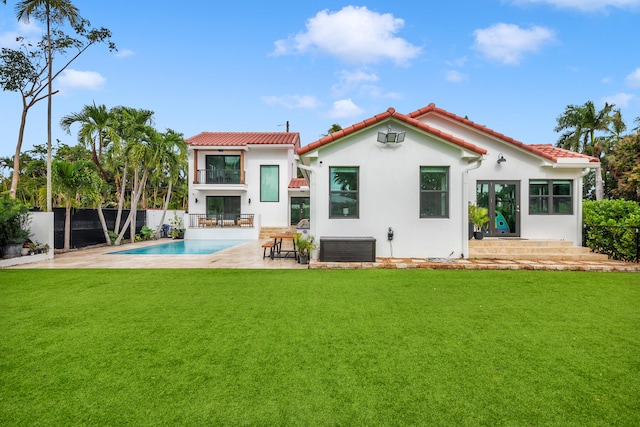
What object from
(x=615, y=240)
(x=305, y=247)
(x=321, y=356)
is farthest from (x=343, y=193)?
(x=615, y=240)

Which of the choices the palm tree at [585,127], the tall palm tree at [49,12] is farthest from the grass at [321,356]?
the palm tree at [585,127]

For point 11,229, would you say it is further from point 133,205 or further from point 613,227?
point 613,227

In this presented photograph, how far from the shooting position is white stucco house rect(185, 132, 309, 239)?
21.7 m

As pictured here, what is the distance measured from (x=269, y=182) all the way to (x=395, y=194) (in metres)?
14.3

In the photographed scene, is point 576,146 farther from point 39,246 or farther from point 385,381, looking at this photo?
point 39,246

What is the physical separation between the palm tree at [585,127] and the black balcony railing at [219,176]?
90.0 feet

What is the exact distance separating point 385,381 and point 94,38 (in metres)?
18.3

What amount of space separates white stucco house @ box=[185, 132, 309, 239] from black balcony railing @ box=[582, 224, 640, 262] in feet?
49.5

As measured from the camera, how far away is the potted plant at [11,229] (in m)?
9.16

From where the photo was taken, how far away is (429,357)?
3311mm

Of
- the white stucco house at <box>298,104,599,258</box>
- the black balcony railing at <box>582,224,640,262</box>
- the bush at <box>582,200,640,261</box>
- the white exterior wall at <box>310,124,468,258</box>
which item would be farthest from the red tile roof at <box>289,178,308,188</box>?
the black balcony railing at <box>582,224,640,262</box>

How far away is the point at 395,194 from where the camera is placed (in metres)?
9.41

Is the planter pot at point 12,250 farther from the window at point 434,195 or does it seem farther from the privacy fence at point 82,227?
the window at point 434,195

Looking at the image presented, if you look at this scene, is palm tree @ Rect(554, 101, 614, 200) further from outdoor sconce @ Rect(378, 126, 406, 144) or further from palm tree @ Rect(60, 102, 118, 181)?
palm tree @ Rect(60, 102, 118, 181)
